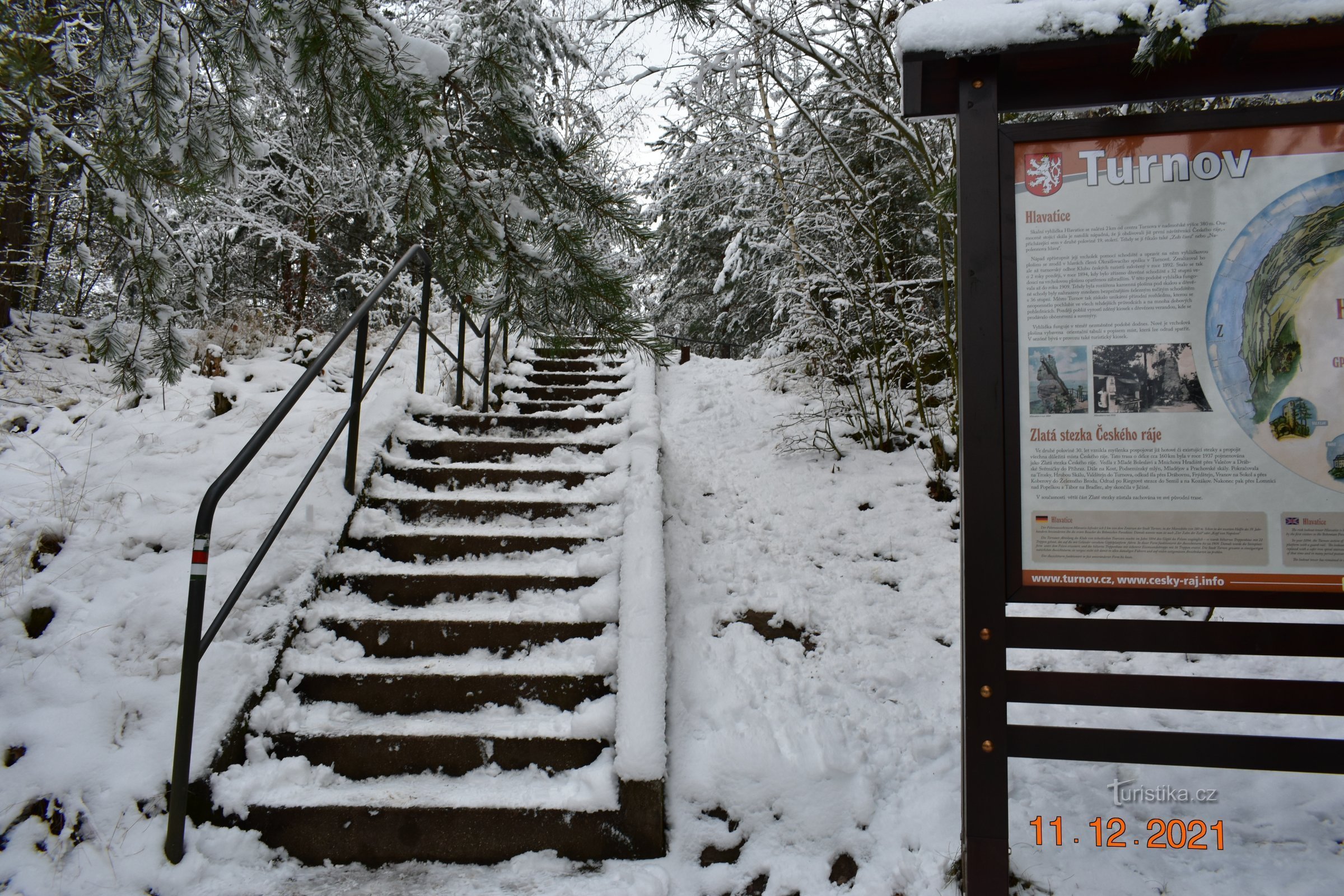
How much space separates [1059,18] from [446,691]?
3.10 metres

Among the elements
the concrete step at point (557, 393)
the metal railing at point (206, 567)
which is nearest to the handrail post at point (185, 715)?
the metal railing at point (206, 567)

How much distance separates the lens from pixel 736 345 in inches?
536

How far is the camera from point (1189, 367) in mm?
1923

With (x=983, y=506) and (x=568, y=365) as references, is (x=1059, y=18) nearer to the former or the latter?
(x=983, y=506)

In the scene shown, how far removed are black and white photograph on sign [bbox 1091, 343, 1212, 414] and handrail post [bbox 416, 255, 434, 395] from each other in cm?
361

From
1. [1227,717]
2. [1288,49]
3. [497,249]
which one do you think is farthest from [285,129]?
[1227,717]

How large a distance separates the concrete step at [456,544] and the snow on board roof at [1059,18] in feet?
8.24

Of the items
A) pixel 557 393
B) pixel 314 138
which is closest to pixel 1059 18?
pixel 314 138

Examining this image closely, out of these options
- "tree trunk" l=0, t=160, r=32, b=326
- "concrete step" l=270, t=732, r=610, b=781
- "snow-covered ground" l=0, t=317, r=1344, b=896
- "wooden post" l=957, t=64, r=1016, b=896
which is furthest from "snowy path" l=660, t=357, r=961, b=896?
"tree trunk" l=0, t=160, r=32, b=326

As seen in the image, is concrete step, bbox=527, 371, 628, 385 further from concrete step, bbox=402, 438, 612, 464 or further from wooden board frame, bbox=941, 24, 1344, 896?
wooden board frame, bbox=941, 24, 1344, 896

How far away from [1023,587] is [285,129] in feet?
24.5

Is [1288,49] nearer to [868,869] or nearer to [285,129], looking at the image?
[868,869]

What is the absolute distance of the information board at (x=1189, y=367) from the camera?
1.88m

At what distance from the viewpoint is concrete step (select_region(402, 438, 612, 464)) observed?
4.02 m
